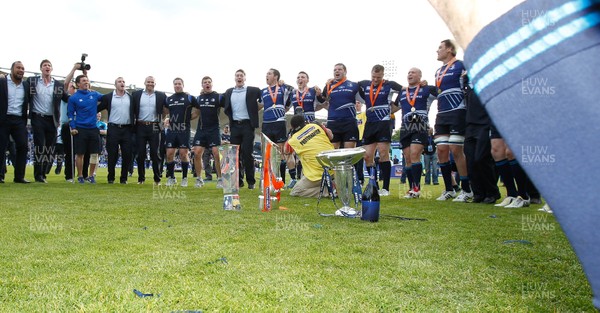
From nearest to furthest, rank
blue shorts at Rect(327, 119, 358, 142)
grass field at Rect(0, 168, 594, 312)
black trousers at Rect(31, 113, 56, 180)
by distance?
grass field at Rect(0, 168, 594, 312), blue shorts at Rect(327, 119, 358, 142), black trousers at Rect(31, 113, 56, 180)

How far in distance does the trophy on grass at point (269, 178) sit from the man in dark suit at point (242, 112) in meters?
4.03

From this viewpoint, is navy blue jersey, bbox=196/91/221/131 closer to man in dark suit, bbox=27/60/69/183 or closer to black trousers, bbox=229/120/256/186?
black trousers, bbox=229/120/256/186

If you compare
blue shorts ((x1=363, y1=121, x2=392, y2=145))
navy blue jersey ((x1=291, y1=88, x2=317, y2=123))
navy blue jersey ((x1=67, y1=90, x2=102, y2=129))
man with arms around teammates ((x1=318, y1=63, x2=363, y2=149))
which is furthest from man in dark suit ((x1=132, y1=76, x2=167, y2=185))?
blue shorts ((x1=363, y1=121, x2=392, y2=145))

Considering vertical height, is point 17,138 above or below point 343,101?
below

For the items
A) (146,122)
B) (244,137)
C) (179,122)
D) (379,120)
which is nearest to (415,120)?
(379,120)

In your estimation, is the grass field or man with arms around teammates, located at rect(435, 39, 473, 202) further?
man with arms around teammates, located at rect(435, 39, 473, 202)

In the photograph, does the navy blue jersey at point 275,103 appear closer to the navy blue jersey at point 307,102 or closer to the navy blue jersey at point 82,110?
the navy blue jersey at point 307,102

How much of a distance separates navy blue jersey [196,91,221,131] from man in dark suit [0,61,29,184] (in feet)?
11.4

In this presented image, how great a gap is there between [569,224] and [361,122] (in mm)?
13672

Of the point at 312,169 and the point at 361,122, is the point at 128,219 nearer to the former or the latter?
the point at 312,169

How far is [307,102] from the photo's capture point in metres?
10.6

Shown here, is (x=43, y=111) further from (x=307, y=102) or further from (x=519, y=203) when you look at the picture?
(x=519, y=203)

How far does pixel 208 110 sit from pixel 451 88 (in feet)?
17.6

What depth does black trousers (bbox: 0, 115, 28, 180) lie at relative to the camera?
8.90m
